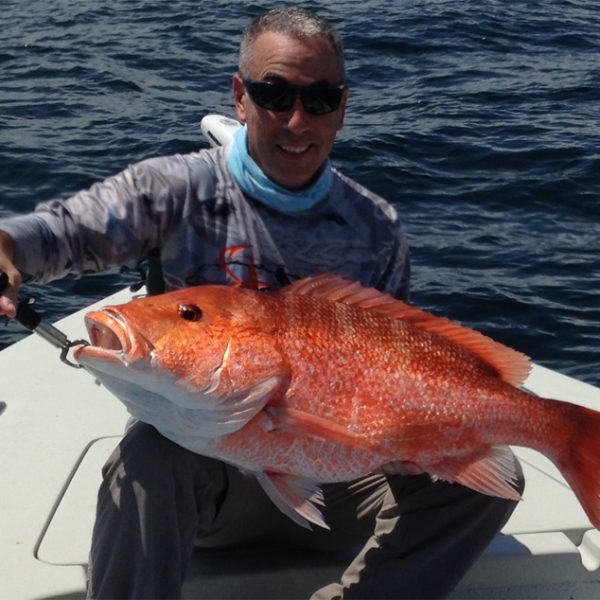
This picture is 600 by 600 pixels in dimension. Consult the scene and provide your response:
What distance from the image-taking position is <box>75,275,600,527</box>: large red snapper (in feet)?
7.43

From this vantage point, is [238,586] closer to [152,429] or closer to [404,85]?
[152,429]

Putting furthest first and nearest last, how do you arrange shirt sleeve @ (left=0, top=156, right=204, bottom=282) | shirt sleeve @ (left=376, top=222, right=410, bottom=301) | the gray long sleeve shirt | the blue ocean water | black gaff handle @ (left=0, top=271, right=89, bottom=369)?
the blue ocean water → shirt sleeve @ (left=376, top=222, right=410, bottom=301) → the gray long sleeve shirt → shirt sleeve @ (left=0, top=156, right=204, bottom=282) → black gaff handle @ (left=0, top=271, right=89, bottom=369)

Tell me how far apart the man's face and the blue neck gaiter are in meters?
0.02

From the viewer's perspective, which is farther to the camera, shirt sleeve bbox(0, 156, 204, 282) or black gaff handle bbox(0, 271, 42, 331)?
shirt sleeve bbox(0, 156, 204, 282)

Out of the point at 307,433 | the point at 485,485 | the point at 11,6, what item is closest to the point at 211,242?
the point at 307,433

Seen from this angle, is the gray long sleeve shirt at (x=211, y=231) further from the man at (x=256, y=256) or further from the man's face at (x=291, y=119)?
the man's face at (x=291, y=119)

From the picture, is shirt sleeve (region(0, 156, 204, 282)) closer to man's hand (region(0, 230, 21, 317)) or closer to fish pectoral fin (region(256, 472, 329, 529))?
man's hand (region(0, 230, 21, 317))

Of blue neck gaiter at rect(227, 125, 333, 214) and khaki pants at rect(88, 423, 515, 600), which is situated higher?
blue neck gaiter at rect(227, 125, 333, 214)

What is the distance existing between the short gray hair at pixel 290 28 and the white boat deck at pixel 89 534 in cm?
127

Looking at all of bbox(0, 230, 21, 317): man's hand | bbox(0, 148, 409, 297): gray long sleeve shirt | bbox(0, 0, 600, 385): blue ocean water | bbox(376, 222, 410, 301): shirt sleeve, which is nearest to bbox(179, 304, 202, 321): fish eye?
bbox(0, 230, 21, 317): man's hand

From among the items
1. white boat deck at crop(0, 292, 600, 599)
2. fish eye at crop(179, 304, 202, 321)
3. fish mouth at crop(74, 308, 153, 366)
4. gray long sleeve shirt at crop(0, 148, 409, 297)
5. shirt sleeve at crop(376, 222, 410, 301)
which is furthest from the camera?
shirt sleeve at crop(376, 222, 410, 301)

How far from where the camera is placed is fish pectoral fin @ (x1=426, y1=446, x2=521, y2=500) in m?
2.50

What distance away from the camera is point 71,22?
40.5 feet

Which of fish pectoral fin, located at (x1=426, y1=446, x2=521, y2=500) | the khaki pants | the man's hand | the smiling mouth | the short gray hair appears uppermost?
the short gray hair
